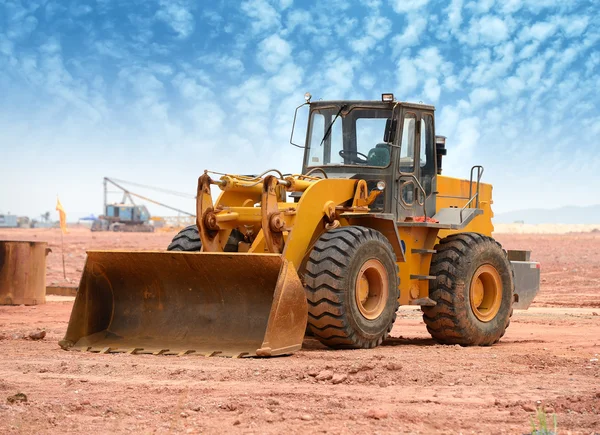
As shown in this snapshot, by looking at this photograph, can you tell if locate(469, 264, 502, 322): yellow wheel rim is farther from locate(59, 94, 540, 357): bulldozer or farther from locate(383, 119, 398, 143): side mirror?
locate(383, 119, 398, 143): side mirror

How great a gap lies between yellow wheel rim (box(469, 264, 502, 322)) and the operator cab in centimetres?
109

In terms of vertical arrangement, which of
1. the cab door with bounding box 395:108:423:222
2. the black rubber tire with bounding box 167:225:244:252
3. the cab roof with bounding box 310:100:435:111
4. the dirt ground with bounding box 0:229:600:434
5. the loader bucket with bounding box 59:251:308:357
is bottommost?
the dirt ground with bounding box 0:229:600:434

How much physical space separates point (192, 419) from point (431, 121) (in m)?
7.11

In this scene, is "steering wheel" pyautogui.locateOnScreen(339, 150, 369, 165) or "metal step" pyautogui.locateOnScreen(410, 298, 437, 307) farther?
"steering wheel" pyautogui.locateOnScreen(339, 150, 369, 165)

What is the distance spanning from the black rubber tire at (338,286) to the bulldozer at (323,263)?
0.02m

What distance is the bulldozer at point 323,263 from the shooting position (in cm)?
1052

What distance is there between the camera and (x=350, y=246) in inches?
420

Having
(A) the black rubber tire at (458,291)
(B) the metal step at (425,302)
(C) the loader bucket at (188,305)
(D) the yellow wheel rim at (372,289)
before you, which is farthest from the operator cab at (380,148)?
(C) the loader bucket at (188,305)

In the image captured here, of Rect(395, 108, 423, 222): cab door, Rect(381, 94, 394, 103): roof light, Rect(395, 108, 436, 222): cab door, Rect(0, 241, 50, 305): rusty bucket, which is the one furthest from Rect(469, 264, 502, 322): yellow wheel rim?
Rect(0, 241, 50, 305): rusty bucket

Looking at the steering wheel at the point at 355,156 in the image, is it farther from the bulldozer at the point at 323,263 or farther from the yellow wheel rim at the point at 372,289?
the yellow wheel rim at the point at 372,289

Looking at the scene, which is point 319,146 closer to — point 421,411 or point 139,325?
point 139,325

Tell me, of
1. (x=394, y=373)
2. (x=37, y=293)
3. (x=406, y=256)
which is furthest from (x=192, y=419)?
(x=37, y=293)

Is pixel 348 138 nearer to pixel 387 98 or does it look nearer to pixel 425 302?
pixel 387 98

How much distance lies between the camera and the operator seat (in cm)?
1229
